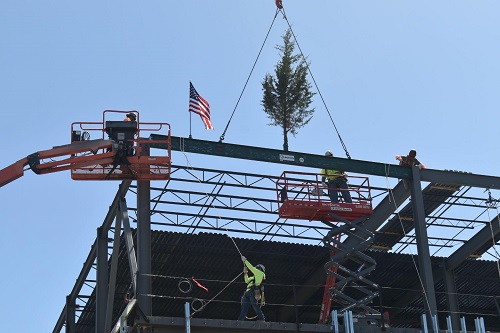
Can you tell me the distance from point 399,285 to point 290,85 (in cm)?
1203

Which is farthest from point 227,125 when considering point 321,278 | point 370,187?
point 321,278

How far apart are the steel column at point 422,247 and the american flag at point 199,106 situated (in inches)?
307

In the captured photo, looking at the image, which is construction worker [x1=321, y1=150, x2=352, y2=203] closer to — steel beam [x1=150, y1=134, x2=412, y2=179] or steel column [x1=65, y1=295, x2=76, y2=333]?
steel beam [x1=150, y1=134, x2=412, y2=179]

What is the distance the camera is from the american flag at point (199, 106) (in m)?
33.8

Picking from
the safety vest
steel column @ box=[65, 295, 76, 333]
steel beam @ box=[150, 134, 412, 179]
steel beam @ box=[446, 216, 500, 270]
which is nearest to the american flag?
steel beam @ box=[150, 134, 412, 179]

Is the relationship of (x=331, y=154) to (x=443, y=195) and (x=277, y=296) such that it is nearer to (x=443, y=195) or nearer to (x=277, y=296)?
(x=443, y=195)

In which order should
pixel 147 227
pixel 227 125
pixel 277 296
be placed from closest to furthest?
pixel 147 227 → pixel 227 125 → pixel 277 296

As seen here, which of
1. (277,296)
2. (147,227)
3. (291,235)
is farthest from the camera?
(277,296)

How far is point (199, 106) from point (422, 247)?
9.50 m

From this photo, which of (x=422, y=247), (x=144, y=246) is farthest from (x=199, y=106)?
(x=422, y=247)

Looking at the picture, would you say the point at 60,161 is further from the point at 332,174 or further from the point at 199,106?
the point at 332,174

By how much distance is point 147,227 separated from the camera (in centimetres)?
3033

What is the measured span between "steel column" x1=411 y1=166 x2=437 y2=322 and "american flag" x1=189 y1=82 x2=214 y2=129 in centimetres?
781

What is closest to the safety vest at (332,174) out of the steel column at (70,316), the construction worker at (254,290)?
the construction worker at (254,290)
